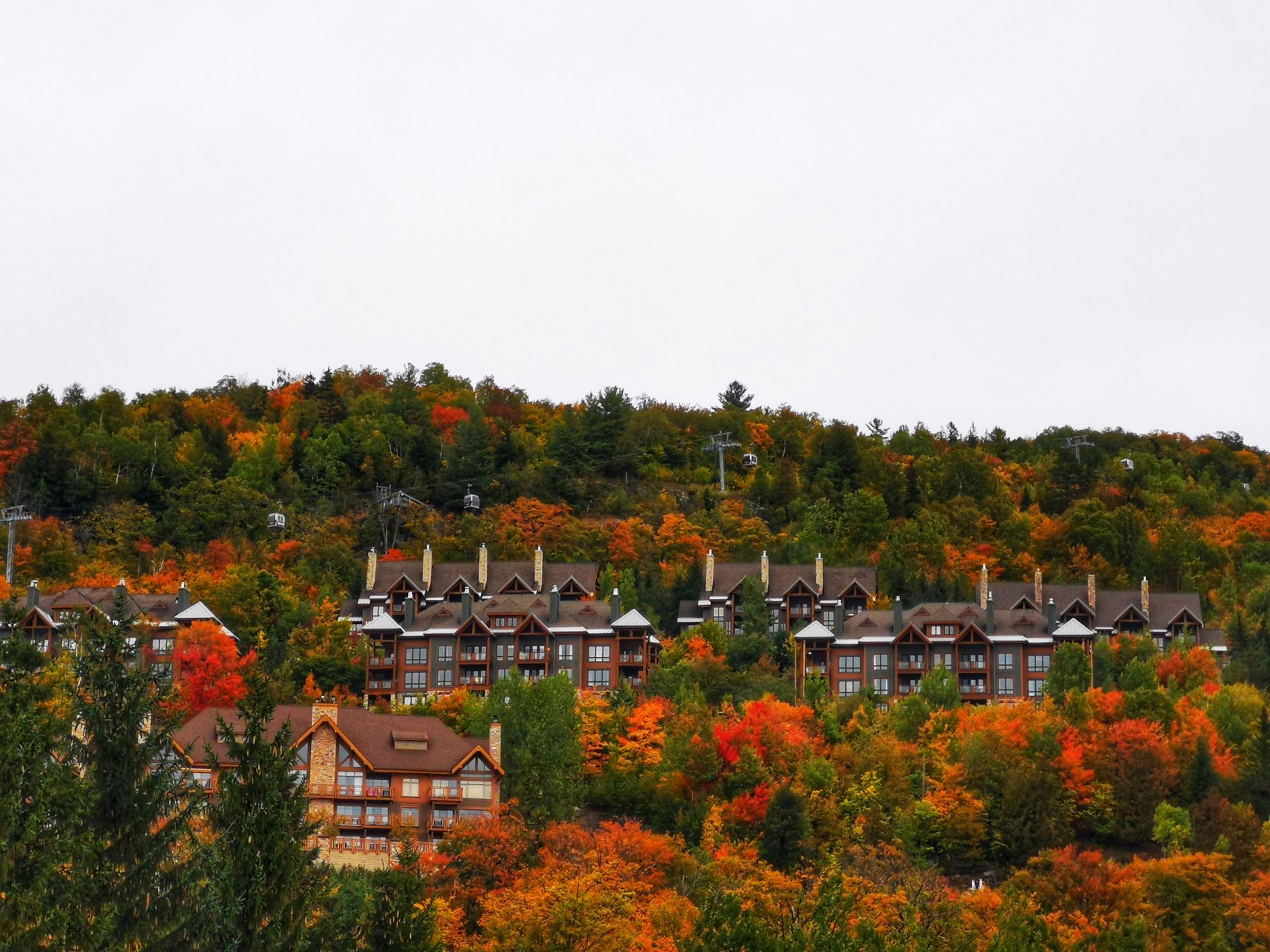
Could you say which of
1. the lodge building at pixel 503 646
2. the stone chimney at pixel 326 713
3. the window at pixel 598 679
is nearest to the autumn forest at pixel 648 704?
the lodge building at pixel 503 646

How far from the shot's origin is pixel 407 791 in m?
69.0

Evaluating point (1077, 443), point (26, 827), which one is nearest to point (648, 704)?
point (26, 827)

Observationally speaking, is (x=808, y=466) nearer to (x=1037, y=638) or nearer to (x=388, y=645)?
(x=1037, y=638)

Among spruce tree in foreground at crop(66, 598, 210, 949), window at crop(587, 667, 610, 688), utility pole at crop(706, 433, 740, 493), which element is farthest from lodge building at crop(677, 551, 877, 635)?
spruce tree in foreground at crop(66, 598, 210, 949)

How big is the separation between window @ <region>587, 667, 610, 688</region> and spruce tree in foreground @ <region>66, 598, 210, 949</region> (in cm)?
5395

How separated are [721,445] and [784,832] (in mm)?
56011

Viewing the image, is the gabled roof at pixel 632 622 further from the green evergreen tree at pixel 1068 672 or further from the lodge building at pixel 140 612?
the green evergreen tree at pixel 1068 672

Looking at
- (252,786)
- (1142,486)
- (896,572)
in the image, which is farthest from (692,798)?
(1142,486)

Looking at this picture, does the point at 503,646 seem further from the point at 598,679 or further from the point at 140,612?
the point at 140,612

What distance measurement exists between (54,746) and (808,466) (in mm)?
89951

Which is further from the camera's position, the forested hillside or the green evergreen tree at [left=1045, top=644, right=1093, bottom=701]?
the forested hillside

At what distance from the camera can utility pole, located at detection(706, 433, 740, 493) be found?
382 feet

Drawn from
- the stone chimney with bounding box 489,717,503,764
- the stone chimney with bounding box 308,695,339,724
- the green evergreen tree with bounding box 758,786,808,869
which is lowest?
the green evergreen tree with bounding box 758,786,808,869

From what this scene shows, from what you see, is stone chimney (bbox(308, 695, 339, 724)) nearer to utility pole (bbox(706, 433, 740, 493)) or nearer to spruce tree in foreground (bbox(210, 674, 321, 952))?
spruce tree in foreground (bbox(210, 674, 321, 952))
